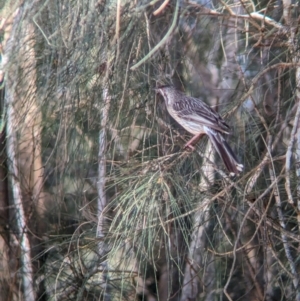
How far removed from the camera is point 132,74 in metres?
3.69

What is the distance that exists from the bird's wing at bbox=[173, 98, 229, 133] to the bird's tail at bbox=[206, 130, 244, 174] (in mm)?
47

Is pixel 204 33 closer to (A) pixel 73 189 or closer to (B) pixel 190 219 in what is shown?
(B) pixel 190 219

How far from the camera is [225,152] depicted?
13.2 feet

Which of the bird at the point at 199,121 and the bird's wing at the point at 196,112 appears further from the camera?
the bird's wing at the point at 196,112

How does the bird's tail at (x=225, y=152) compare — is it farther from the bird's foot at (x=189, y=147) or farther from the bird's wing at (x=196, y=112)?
the bird's foot at (x=189, y=147)

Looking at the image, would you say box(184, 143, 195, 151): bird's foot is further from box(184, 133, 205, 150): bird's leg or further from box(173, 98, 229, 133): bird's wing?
box(173, 98, 229, 133): bird's wing

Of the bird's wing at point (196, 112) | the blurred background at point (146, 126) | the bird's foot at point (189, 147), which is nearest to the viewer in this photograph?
the blurred background at point (146, 126)

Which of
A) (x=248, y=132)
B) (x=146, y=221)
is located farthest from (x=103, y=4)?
(x=248, y=132)

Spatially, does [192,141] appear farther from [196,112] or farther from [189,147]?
[196,112]

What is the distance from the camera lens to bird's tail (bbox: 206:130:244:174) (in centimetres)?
390

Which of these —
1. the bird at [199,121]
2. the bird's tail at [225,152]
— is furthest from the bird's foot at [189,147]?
the bird's tail at [225,152]

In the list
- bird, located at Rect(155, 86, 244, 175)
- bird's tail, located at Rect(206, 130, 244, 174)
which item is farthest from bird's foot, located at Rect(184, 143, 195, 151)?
bird's tail, located at Rect(206, 130, 244, 174)

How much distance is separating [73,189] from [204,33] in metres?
1.39

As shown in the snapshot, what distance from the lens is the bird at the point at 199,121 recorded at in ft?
12.9
